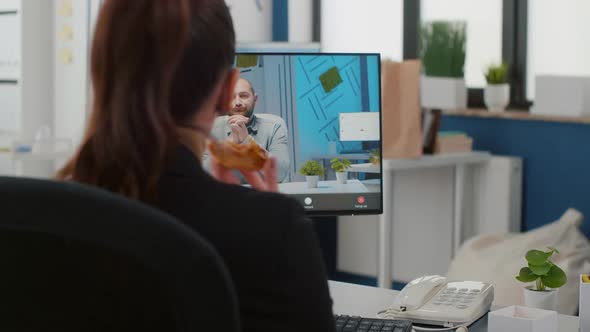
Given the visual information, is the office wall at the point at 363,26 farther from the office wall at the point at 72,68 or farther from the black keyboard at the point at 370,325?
the black keyboard at the point at 370,325

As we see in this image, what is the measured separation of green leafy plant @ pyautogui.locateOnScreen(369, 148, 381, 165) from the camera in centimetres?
181

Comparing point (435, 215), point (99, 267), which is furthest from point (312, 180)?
point (435, 215)

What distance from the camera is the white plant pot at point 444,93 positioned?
161 inches

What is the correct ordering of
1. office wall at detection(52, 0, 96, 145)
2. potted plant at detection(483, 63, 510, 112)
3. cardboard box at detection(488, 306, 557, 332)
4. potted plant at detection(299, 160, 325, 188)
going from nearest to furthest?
cardboard box at detection(488, 306, 557, 332) → potted plant at detection(299, 160, 325, 188) → potted plant at detection(483, 63, 510, 112) → office wall at detection(52, 0, 96, 145)

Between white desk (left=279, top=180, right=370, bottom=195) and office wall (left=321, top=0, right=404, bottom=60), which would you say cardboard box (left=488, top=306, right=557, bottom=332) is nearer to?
white desk (left=279, top=180, right=370, bottom=195)

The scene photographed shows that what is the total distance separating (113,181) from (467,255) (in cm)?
286

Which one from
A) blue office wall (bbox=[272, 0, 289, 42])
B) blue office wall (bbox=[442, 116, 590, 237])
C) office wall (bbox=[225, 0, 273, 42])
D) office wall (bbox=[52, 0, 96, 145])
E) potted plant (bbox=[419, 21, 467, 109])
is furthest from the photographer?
blue office wall (bbox=[272, 0, 289, 42])

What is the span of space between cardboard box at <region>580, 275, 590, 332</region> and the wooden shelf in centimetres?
237

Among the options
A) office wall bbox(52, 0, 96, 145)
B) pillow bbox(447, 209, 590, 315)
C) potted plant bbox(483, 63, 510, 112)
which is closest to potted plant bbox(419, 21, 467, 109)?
potted plant bbox(483, 63, 510, 112)

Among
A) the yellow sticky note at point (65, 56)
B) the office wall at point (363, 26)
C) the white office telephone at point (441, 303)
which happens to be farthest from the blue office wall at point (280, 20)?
the white office telephone at point (441, 303)

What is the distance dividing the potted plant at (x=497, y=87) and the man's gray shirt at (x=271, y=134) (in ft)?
7.78

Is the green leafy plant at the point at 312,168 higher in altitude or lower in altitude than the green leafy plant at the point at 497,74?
lower

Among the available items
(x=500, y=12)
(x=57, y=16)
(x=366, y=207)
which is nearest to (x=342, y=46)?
(x=500, y=12)

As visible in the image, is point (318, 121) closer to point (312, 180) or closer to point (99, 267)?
point (312, 180)
